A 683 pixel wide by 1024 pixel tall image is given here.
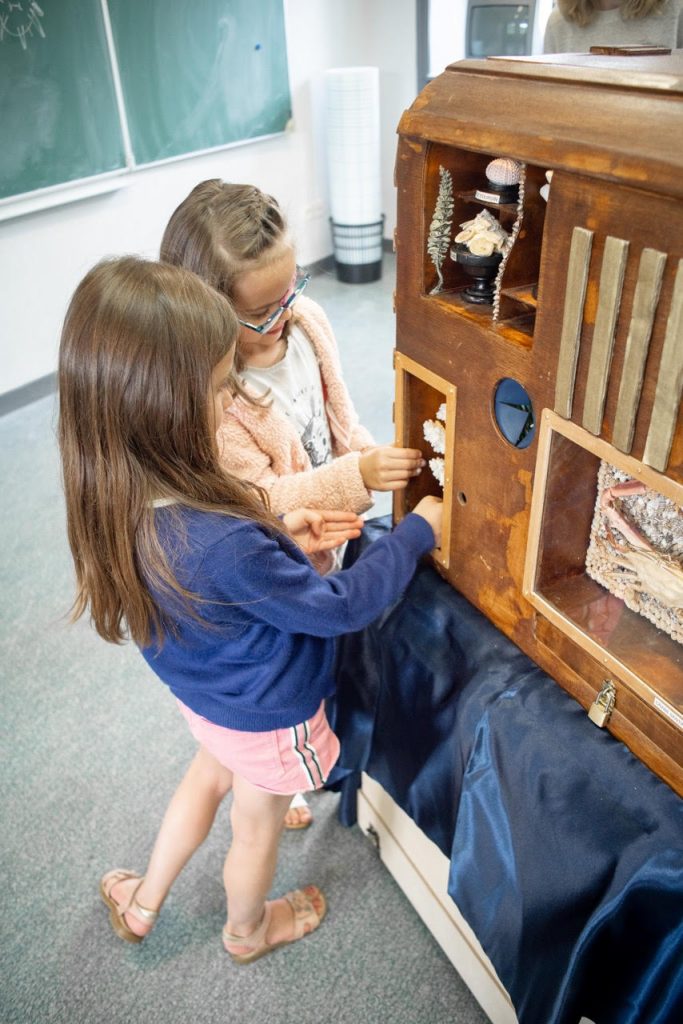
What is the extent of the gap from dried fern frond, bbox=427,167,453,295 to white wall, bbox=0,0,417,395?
99.0 inches

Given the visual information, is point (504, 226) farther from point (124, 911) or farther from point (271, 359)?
point (124, 911)

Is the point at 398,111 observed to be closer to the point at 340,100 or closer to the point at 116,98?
the point at 340,100

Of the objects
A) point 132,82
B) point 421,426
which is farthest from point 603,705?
point 132,82

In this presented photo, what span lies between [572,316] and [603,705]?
1.23 feet

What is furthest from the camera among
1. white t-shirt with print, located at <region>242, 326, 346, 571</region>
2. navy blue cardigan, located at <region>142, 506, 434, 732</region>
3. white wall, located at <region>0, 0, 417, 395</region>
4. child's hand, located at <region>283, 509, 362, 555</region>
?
white wall, located at <region>0, 0, 417, 395</region>

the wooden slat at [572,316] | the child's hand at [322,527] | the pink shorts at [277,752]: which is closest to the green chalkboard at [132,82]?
the child's hand at [322,527]

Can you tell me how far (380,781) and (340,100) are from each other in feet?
11.5

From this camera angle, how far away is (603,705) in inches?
30.8

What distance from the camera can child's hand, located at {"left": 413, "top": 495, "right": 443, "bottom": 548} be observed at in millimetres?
981

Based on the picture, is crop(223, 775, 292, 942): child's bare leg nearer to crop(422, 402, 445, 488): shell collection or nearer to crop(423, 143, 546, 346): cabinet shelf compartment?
crop(422, 402, 445, 488): shell collection

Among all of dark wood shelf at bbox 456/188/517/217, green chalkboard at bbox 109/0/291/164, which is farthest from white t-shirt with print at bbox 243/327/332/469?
green chalkboard at bbox 109/0/291/164

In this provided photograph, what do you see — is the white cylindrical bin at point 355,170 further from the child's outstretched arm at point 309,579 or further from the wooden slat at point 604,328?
the wooden slat at point 604,328

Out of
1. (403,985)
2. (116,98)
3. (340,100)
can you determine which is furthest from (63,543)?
(340,100)

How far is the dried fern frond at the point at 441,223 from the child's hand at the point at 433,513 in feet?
0.90
